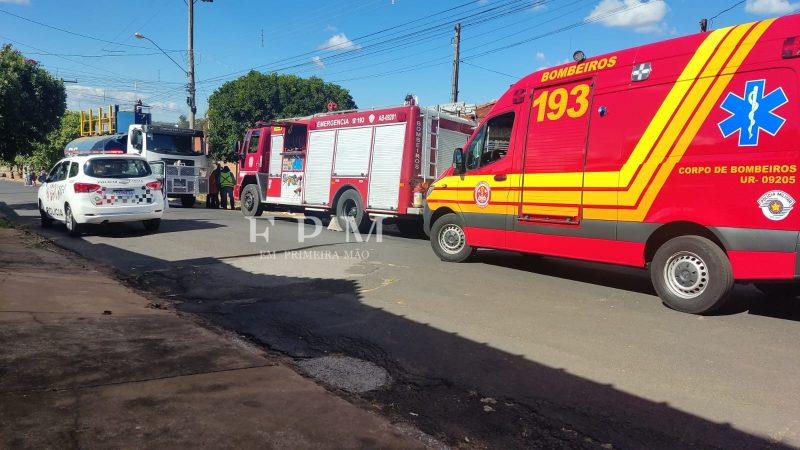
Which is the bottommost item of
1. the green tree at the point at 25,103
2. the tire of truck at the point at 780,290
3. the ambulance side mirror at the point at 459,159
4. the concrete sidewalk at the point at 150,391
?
the concrete sidewalk at the point at 150,391

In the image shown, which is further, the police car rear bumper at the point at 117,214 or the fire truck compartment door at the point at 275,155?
Answer: the fire truck compartment door at the point at 275,155

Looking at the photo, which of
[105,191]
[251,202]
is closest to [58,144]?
[251,202]

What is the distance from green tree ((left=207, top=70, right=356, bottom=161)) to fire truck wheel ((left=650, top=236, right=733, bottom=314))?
33.5 metres

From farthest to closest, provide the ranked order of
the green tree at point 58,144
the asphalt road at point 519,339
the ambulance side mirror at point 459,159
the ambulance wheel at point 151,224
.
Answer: the green tree at point 58,144, the ambulance wheel at point 151,224, the ambulance side mirror at point 459,159, the asphalt road at point 519,339

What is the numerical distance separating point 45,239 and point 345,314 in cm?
804

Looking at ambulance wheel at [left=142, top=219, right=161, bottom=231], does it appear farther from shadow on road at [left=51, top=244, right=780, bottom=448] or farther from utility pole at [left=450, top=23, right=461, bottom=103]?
utility pole at [left=450, top=23, right=461, bottom=103]

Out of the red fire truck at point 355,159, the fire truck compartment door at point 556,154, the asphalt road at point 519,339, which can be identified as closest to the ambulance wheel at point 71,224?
the asphalt road at point 519,339

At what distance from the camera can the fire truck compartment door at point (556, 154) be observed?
6.77 metres

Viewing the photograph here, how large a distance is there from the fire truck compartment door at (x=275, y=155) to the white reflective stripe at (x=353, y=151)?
255 centimetres

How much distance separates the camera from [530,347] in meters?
4.64

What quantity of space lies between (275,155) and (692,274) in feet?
39.4

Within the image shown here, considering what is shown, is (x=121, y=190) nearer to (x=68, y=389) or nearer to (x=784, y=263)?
(x=68, y=389)

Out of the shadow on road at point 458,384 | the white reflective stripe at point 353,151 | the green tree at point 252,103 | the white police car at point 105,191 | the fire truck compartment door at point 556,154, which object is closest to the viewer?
the shadow on road at point 458,384

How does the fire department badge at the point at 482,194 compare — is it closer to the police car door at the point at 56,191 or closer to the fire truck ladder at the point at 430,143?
the fire truck ladder at the point at 430,143
